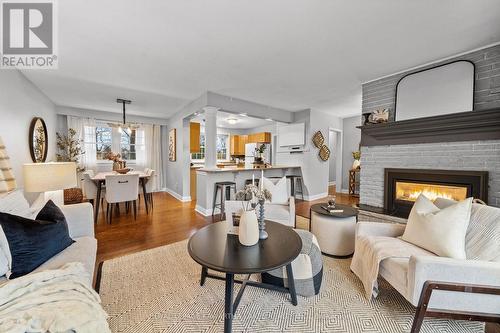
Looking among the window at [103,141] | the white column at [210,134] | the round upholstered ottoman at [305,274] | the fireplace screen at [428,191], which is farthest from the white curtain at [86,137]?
the fireplace screen at [428,191]

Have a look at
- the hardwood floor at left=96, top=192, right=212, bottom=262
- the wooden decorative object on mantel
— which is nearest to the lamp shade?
the hardwood floor at left=96, top=192, right=212, bottom=262

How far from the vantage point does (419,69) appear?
2.87 meters

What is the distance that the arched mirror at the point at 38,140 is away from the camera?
127 inches

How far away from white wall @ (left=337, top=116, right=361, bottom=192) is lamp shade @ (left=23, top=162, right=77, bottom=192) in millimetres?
Answer: 6661

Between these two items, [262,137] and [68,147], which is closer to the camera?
[68,147]

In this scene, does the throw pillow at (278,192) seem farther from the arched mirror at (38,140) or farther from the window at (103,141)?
the window at (103,141)

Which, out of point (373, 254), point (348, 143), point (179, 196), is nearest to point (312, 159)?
point (348, 143)

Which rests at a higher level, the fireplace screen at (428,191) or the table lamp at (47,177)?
the table lamp at (47,177)

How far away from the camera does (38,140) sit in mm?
3516

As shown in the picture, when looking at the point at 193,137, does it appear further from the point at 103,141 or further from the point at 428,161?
the point at 428,161

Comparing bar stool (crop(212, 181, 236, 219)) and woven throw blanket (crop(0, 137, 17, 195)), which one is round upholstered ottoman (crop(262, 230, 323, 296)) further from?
woven throw blanket (crop(0, 137, 17, 195))

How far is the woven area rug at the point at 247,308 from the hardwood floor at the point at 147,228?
61cm

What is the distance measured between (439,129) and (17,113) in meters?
5.74

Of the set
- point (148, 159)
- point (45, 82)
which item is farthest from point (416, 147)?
point (148, 159)
